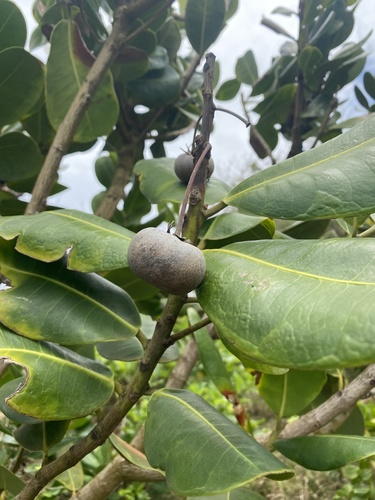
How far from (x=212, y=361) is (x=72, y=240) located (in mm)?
379

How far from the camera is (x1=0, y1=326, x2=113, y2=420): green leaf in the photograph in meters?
0.54

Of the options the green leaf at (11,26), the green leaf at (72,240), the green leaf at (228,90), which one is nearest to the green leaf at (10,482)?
the green leaf at (72,240)

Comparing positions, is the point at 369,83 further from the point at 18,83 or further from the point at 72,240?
the point at 72,240

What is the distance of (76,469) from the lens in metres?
1.03

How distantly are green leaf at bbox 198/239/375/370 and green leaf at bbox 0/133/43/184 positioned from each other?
56 centimetres

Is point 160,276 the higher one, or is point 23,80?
point 23,80

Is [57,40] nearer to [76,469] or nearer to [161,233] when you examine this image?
[161,233]

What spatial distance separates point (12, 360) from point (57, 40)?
2.02ft

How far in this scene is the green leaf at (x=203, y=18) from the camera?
88 cm

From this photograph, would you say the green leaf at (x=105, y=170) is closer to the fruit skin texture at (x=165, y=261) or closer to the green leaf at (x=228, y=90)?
the green leaf at (x=228, y=90)

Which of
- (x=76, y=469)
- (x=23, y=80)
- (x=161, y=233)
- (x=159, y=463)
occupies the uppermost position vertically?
(x=23, y=80)

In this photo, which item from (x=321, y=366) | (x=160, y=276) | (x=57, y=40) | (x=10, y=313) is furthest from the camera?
(x=57, y=40)

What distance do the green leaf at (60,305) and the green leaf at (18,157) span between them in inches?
13.9

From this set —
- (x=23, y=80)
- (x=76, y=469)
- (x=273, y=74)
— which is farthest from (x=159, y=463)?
(x=273, y=74)
